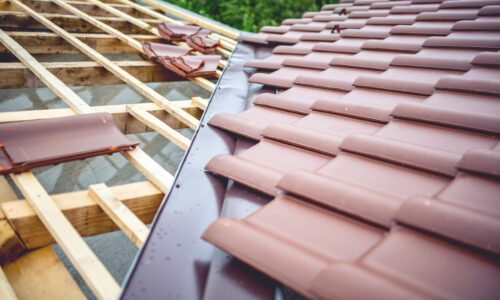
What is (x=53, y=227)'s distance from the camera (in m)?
1.32

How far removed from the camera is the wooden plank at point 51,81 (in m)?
2.22

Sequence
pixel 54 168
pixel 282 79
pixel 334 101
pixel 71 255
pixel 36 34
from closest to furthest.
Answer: pixel 71 255
pixel 334 101
pixel 282 79
pixel 36 34
pixel 54 168

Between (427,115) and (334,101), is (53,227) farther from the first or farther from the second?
(427,115)

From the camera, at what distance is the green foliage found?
32.3ft

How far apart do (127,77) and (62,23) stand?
1934mm

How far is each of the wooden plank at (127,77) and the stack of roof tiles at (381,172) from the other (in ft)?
1.42

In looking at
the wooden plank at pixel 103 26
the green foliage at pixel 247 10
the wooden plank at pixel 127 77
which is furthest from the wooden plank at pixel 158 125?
the green foliage at pixel 247 10

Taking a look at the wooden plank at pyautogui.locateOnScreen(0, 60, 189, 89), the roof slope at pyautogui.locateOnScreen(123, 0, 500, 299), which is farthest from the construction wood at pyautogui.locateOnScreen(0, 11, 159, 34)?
the roof slope at pyautogui.locateOnScreen(123, 0, 500, 299)

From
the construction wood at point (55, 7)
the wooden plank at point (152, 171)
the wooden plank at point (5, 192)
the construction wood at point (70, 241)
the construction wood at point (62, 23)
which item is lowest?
the wooden plank at point (5, 192)

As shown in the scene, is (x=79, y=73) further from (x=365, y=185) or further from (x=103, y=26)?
(x=365, y=185)

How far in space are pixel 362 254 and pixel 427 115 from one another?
856 millimetres

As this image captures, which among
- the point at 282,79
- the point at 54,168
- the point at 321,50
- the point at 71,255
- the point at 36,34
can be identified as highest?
the point at 321,50

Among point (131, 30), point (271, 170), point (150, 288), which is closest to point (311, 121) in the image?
point (271, 170)

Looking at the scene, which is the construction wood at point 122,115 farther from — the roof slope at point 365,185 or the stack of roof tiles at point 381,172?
the stack of roof tiles at point 381,172
